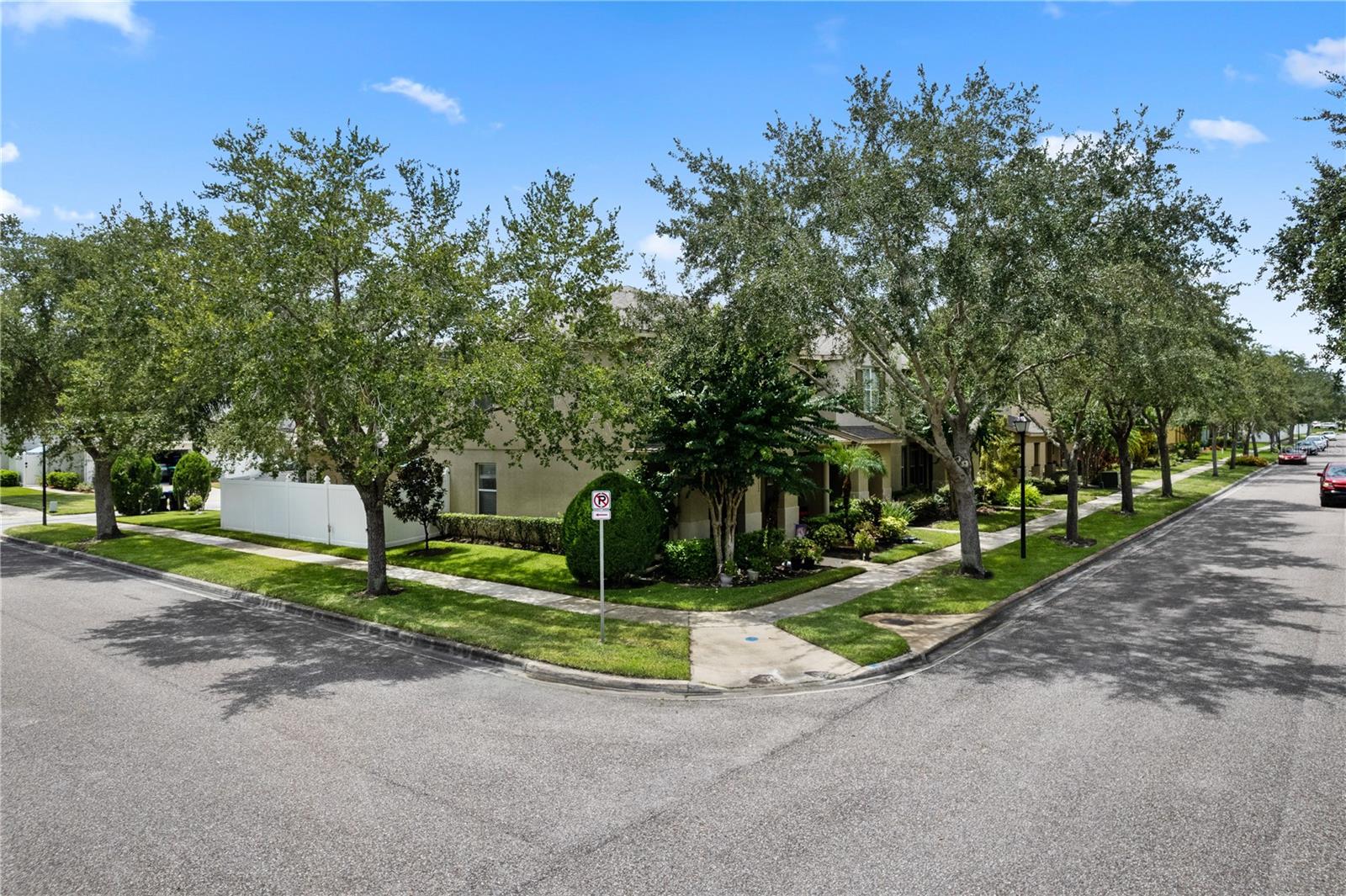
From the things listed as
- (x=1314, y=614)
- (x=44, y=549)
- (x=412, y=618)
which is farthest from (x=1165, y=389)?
(x=44, y=549)

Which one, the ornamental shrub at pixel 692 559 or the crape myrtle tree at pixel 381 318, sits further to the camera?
the ornamental shrub at pixel 692 559

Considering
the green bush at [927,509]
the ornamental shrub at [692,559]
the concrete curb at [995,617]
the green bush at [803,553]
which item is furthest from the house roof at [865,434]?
the ornamental shrub at [692,559]

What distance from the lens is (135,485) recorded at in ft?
101

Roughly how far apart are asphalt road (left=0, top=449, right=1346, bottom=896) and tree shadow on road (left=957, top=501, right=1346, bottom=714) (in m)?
0.09

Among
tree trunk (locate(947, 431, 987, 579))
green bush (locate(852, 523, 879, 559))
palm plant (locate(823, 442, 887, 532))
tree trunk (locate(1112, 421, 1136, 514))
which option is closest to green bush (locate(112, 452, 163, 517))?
palm plant (locate(823, 442, 887, 532))

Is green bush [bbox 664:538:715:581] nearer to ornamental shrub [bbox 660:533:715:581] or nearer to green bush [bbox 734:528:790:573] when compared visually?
ornamental shrub [bbox 660:533:715:581]

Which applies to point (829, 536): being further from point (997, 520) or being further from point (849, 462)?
point (997, 520)

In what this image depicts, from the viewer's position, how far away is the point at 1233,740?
317 inches

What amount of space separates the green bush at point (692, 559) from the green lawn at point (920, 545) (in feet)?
16.4

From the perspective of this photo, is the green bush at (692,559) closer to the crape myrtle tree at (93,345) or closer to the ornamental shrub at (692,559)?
the ornamental shrub at (692,559)

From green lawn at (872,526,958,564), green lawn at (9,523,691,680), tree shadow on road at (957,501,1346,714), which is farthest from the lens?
green lawn at (872,526,958,564)

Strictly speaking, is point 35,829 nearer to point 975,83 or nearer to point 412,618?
point 412,618

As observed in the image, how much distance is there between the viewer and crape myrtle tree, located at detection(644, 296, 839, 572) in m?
16.1

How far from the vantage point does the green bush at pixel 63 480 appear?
4250 centimetres
